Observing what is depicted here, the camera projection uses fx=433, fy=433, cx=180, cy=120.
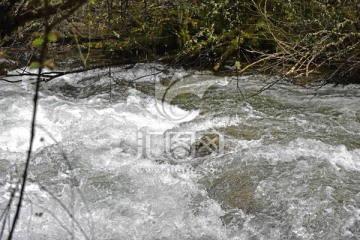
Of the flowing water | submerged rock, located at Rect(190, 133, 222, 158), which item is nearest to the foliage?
the flowing water

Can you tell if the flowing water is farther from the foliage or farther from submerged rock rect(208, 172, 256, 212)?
the foliage

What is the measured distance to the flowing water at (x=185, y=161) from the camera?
3234 millimetres

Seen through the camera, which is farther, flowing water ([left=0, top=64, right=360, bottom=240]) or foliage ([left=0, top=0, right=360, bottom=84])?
foliage ([left=0, top=0, right=360, bottom=84])

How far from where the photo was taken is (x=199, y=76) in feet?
20.4

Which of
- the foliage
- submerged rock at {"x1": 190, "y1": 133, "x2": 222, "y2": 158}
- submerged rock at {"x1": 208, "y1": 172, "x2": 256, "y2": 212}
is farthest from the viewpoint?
the foliage

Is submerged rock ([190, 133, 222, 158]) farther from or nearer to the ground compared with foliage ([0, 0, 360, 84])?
nearer to the ground

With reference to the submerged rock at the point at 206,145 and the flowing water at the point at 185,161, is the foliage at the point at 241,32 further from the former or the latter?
the submerged rock at the point at 206,145

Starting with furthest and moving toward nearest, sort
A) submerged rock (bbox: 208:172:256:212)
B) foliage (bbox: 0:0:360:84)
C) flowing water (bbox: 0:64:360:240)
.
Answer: foliage (bbox: 0:0:360:84) < submerged rock (bbox: 208:172:256:212) < flowing water (bbox: 0:64:360:240)

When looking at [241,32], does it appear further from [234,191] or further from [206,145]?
[234,191]

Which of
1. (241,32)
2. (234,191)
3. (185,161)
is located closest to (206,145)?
(185,161)

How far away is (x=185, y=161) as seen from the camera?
4102 millimetres

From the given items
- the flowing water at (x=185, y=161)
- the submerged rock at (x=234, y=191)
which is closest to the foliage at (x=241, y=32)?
the flowing water at (x=185, y=161)

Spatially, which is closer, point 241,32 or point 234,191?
point 234,191

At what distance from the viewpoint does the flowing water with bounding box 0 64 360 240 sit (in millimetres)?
3234
